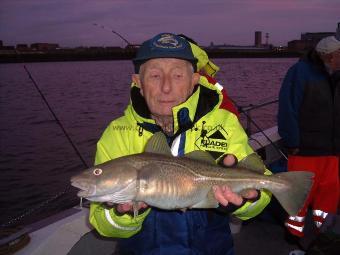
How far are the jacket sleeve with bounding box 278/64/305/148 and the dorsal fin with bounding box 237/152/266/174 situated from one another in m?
2.63

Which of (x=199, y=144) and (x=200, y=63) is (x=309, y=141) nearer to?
(x=200, y=63)

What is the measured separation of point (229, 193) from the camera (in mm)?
2805

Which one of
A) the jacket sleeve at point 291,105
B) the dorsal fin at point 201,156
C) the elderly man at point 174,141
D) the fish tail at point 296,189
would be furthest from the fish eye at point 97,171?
the jacket sleeve at point 291,105

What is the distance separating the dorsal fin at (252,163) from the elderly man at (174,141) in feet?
0.22

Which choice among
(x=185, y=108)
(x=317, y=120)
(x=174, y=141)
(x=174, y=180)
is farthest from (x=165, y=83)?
(x=317, y=120)

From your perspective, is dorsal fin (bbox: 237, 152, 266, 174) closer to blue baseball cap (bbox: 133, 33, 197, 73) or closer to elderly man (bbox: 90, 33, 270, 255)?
elderly man (bbox: 90, 33, 270, 255)

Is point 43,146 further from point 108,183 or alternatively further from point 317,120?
point 108,183

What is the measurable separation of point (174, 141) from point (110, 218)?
2.52 ft

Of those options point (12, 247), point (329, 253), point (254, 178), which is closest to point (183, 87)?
point (254, 178)

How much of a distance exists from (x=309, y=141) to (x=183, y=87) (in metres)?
3.09

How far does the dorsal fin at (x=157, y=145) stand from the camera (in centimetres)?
277

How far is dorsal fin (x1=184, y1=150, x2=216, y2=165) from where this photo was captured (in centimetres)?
285

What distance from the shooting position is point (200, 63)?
3824mm

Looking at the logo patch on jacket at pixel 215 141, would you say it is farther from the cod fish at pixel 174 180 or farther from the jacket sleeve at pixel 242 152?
the cod fish at pixel 174 180
